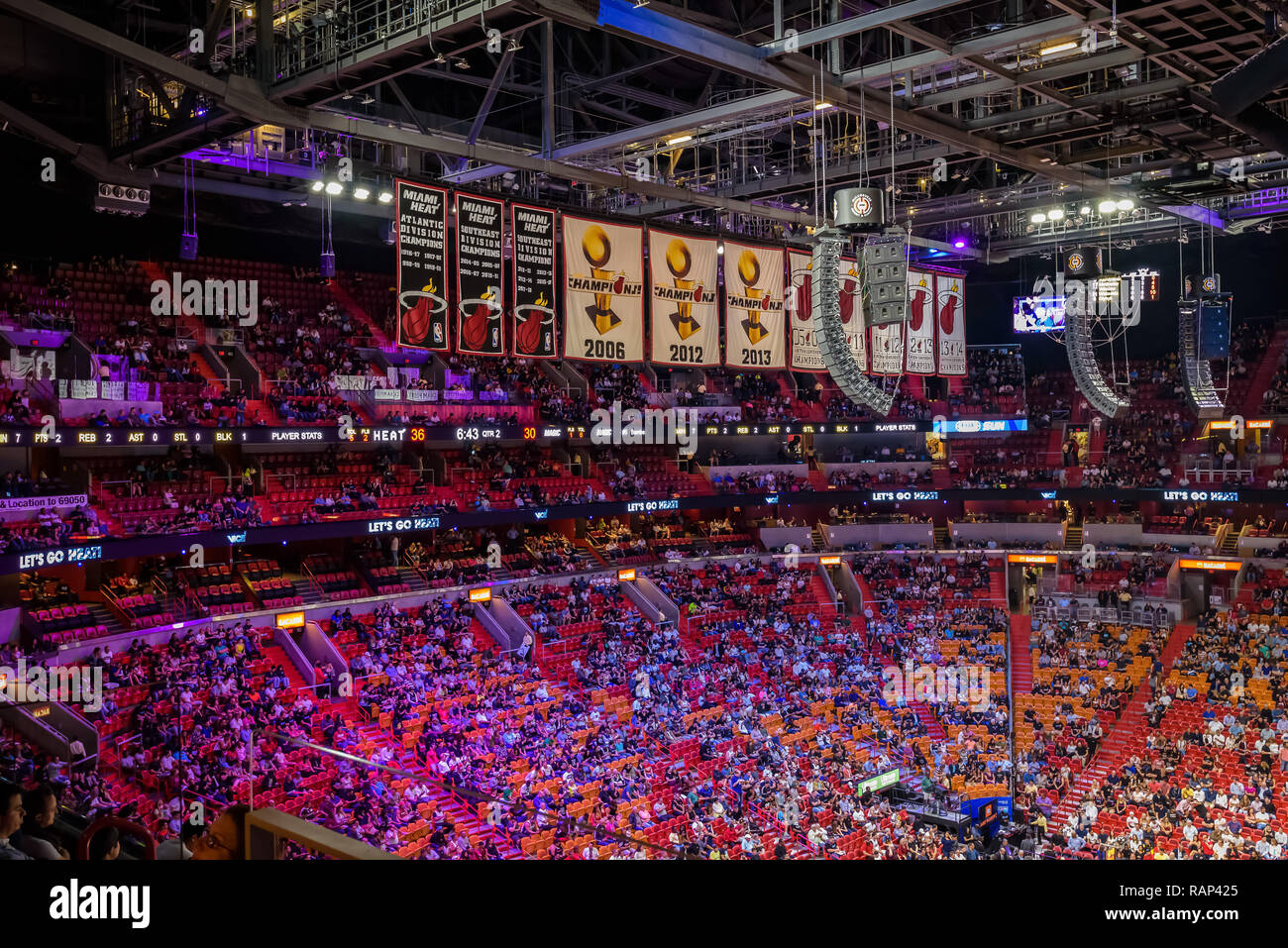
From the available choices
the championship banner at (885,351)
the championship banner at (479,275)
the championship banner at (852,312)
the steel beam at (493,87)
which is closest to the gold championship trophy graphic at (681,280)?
the championship banner at (479,275)

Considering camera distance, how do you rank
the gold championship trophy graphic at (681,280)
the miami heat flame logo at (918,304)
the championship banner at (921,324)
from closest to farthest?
the gold championship trophy graphic at (681,280) → the championship banner at (921,324) → the miami heat flame logo at (918,304)

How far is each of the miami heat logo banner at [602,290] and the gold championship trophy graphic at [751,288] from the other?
5.76ft

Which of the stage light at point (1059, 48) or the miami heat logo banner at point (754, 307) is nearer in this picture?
the stage light at point (1059, 48)

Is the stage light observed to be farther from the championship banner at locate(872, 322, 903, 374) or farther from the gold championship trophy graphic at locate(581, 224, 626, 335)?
the championship banner at locate(872, 322, 903, 374)

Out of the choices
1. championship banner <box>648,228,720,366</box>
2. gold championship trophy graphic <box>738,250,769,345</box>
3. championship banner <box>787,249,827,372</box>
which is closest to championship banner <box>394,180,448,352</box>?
championship banner <box>648,228,720,366</box>

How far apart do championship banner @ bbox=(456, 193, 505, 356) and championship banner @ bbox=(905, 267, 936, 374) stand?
27.9 ft

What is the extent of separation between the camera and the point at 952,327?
2298 cm

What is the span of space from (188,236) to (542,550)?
1210cm

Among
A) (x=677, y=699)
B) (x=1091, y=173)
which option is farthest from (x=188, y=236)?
(x=1091, y=173)

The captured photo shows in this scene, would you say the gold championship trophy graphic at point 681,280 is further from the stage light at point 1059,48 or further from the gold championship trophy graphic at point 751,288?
the stage light at point 1059,48

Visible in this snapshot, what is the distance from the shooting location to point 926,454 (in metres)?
35.2

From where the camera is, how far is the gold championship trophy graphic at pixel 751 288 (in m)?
17.2

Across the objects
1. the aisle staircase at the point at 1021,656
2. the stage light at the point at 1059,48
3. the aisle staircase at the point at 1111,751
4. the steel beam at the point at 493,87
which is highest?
the steel beam at the point at 493,87

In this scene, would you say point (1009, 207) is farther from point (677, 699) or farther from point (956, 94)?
point (677, 699)
